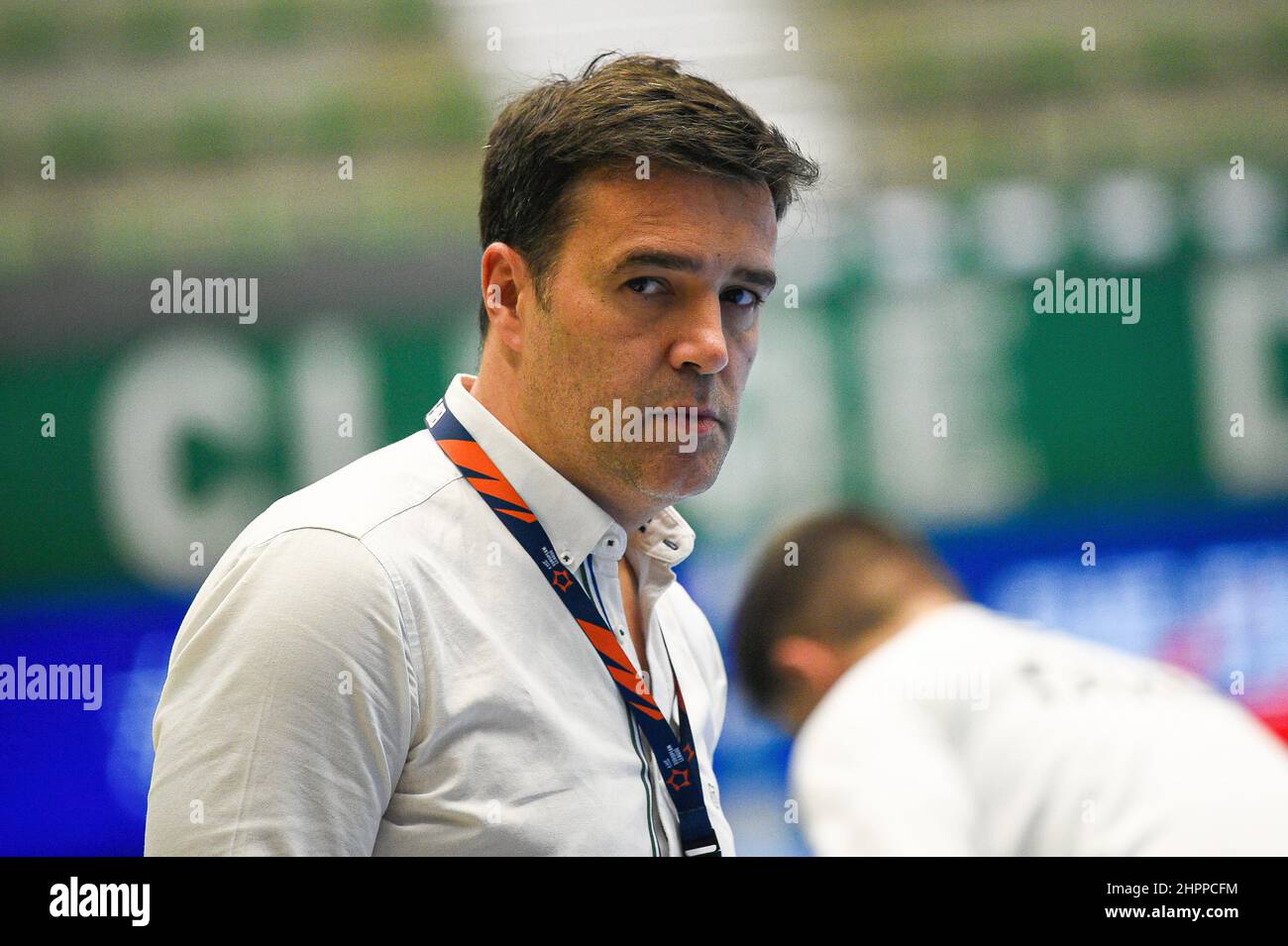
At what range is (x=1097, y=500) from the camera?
10.9 feet

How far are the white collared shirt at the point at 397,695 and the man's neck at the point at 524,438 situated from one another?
38 mm

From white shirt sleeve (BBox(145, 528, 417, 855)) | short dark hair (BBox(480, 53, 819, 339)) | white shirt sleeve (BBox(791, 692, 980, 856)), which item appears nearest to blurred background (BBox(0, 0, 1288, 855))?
white shirt sleeve (BBox(791, 692, 980, 856))

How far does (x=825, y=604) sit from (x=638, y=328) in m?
1.50

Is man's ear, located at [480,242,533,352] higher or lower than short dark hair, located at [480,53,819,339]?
lower

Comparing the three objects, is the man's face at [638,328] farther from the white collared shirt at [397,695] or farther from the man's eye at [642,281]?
the white collared shirt at [397,695]

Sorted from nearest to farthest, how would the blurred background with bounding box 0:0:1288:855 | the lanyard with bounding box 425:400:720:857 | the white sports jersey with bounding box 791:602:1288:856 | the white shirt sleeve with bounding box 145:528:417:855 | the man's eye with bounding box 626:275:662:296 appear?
the white shirt sleeve with bounding box 145:528:417:855
the lanyard with bounding box 425:400:720:857
the man's eye with bounding box 626:275:662:296
the white sports jersey with bounding box 791:602:1288:856
the blurred background with bounding box 0:0:1288:855

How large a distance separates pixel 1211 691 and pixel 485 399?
2201mm

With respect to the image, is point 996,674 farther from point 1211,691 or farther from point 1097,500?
point 1097,500

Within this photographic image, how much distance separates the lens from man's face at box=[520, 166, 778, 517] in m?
1.53

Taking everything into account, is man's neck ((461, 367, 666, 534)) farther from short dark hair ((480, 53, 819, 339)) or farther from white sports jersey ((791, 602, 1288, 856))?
white sports jersey ((791, 602, 1288, 856))

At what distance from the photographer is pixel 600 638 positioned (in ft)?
4.80

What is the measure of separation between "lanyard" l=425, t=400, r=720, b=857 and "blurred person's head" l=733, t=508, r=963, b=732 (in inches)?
51.2

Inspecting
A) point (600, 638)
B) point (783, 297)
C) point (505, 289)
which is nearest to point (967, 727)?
point (600, 638)
